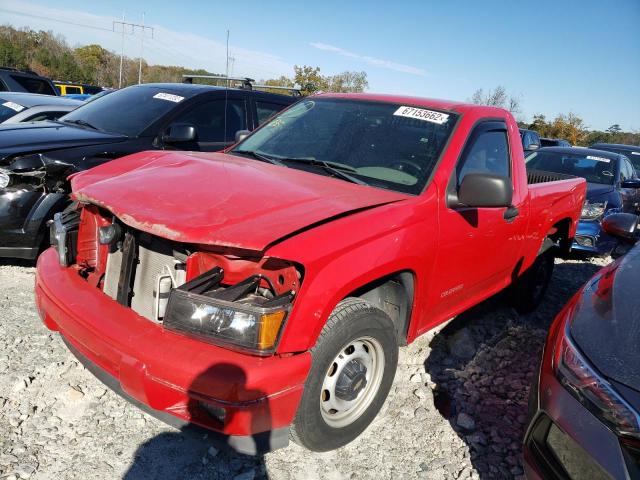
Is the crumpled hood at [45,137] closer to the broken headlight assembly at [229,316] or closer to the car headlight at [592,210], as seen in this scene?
the broken headlight assembly at [229,316]

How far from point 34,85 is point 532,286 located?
11.3m

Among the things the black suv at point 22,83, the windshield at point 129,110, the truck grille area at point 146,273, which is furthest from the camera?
the black suv at point 22,83

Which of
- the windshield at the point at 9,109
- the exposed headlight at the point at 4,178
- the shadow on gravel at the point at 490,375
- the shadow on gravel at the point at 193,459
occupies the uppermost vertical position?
the windshield at the point at 9,109

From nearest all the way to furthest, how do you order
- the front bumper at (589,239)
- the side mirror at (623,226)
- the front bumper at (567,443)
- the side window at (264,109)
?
the front bumper at (567,443) → the side mirror at (623,226) → the side window at (264,109) → the front bumper at (589,239)

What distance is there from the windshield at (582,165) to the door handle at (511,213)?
5.23 metres

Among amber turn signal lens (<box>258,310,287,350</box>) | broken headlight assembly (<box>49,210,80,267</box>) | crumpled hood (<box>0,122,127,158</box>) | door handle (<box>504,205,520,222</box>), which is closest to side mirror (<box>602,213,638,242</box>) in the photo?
door handle (<box>504,205,520,222</box>)

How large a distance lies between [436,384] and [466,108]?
6.20 ft

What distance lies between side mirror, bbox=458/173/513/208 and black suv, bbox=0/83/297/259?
1.73m

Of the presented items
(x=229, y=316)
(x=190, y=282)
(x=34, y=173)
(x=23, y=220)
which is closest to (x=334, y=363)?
(x=229, y=316)

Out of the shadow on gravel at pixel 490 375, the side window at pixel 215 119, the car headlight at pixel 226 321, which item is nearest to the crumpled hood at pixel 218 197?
the car headlight at pixel 226 321

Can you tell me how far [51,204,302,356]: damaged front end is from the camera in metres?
1.95

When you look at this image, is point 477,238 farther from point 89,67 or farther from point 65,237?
point 89,67

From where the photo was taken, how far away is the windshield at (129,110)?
489 centimetres

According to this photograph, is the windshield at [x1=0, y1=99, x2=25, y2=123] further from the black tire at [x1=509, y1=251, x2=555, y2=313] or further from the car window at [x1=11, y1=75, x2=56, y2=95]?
the black tire at [x1=509, y1=251, x2=555, y2=313]
